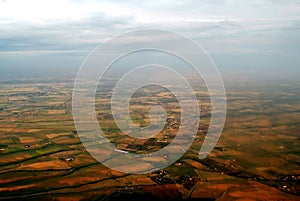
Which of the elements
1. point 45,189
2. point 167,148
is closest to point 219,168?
point 167,148

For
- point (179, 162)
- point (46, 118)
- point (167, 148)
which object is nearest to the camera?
point (179, 162)

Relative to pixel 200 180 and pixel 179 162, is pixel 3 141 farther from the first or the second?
pixel 200 180

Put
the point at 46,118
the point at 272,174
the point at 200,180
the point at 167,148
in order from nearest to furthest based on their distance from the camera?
the point at 200,180 → the point at 272,174 → the point at 167,148 → the point at 46,118

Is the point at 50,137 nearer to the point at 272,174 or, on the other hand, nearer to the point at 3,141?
the point at 3,141

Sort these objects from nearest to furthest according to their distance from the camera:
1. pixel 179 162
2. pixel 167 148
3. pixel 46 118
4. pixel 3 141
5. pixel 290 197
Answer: pixel 290 197
pixel 179 162
pixel 167 148
pixel 3 141
pixel 46 118

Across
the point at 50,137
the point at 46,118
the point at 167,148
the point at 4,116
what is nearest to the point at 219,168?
the point at 167,148

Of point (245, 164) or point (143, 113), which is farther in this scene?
point (143, 113)

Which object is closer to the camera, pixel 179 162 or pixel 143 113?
pixel 179 162

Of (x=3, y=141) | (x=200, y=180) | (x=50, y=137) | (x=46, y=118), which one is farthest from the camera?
(x=46, y=118)

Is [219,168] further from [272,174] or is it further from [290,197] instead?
[290,197]
